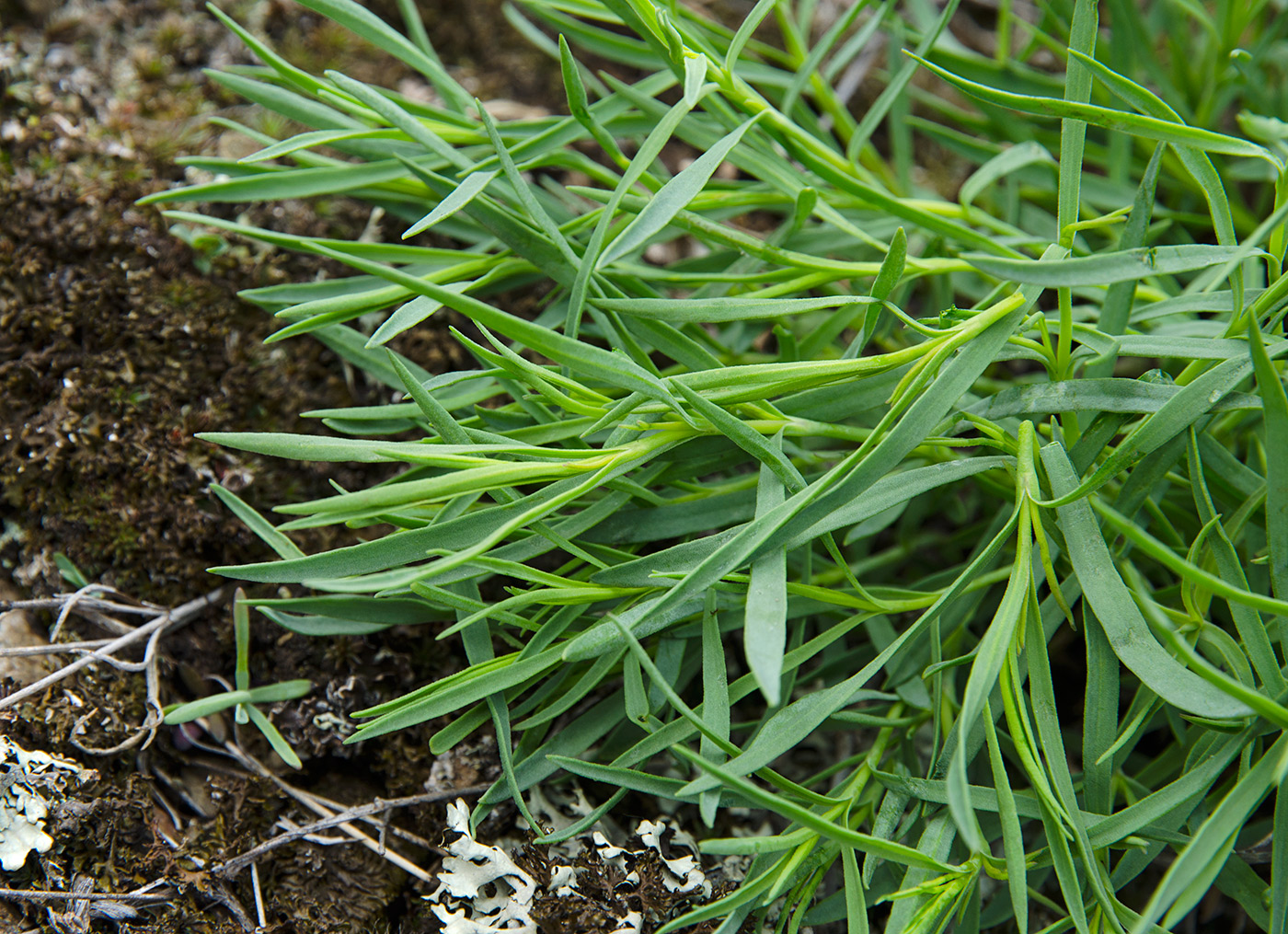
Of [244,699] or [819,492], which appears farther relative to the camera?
[244,699]

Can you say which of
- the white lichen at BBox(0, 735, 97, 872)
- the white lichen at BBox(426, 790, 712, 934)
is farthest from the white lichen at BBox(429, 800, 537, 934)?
the white lichen at BBox(0, 735, 97, 872)

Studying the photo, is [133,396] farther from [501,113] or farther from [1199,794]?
[1199,794]

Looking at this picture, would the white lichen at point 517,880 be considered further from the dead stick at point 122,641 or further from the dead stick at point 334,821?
the dead stick at point 122,641

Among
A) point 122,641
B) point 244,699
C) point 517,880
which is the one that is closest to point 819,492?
point 517,880

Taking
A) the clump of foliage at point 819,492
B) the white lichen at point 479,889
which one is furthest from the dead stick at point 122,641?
the white lichen at point 479,889

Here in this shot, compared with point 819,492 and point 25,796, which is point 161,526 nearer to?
point 25,796

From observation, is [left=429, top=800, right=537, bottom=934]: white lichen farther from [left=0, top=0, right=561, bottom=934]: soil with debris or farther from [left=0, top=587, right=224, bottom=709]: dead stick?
[left=0, top=587, right=224, bottom=709]: dead stick
